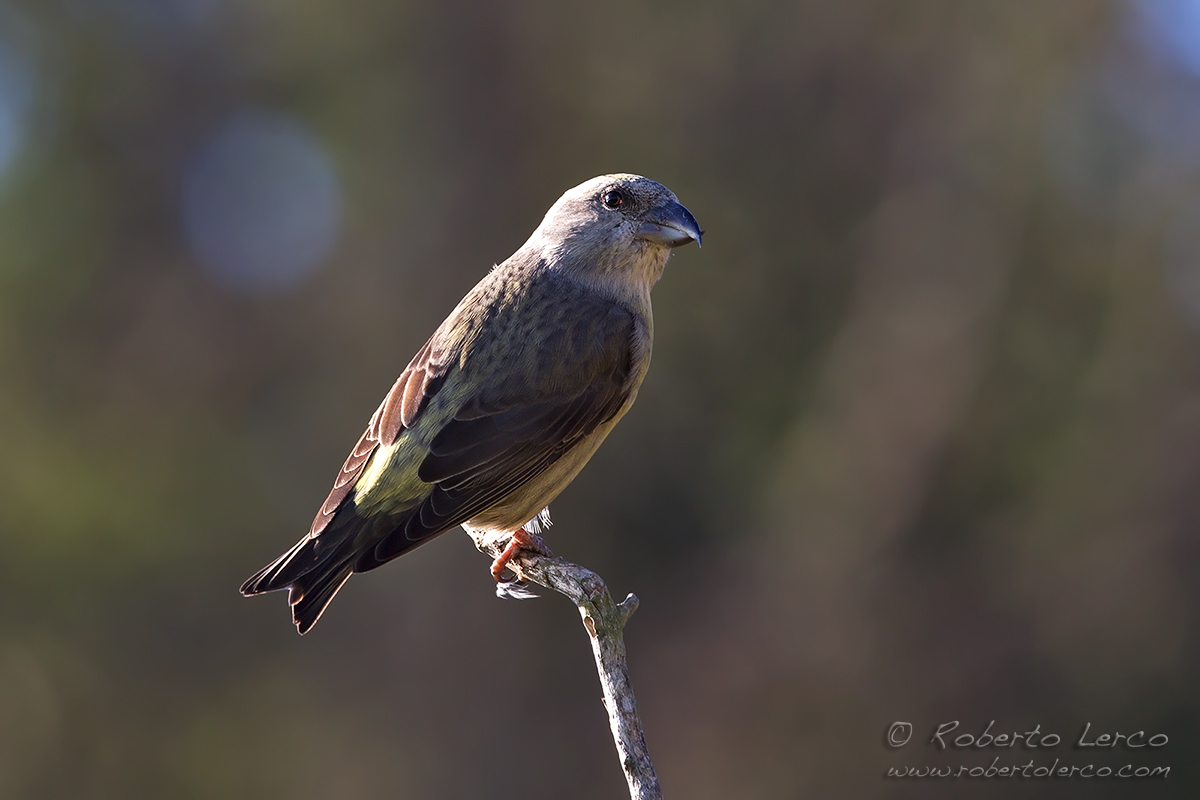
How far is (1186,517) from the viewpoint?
12.0 metres

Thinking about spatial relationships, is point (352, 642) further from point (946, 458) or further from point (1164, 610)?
point (1164, 610)

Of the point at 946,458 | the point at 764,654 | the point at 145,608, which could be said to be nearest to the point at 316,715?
the point at 145,608

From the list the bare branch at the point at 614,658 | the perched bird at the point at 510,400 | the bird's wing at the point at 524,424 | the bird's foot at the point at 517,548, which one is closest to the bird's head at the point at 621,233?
the perched bird at the point at 510,400

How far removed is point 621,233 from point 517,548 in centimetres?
158

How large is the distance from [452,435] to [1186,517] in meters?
9.74

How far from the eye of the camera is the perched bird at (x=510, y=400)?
4.73 m

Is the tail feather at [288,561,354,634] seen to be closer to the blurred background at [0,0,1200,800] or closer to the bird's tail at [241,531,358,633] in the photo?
the bird's tail at [241,531,358,633]

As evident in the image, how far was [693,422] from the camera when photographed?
1398cm

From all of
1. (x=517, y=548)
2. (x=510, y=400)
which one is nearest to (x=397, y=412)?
(x=510, y=400)

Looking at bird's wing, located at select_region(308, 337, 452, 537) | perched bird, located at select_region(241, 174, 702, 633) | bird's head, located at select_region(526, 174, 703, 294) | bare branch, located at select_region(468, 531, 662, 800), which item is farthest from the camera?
bird's head, located at select_region(526, 174, 703, 294)

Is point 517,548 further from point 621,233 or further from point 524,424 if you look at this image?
point 621,233

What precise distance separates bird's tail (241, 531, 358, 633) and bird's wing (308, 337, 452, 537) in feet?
0.79

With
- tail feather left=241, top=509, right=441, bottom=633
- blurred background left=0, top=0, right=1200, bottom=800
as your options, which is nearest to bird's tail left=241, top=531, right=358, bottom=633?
tail feather left=241, top=509, right=441, bottom=633

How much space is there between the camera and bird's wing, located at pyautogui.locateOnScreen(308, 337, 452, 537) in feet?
16.5
